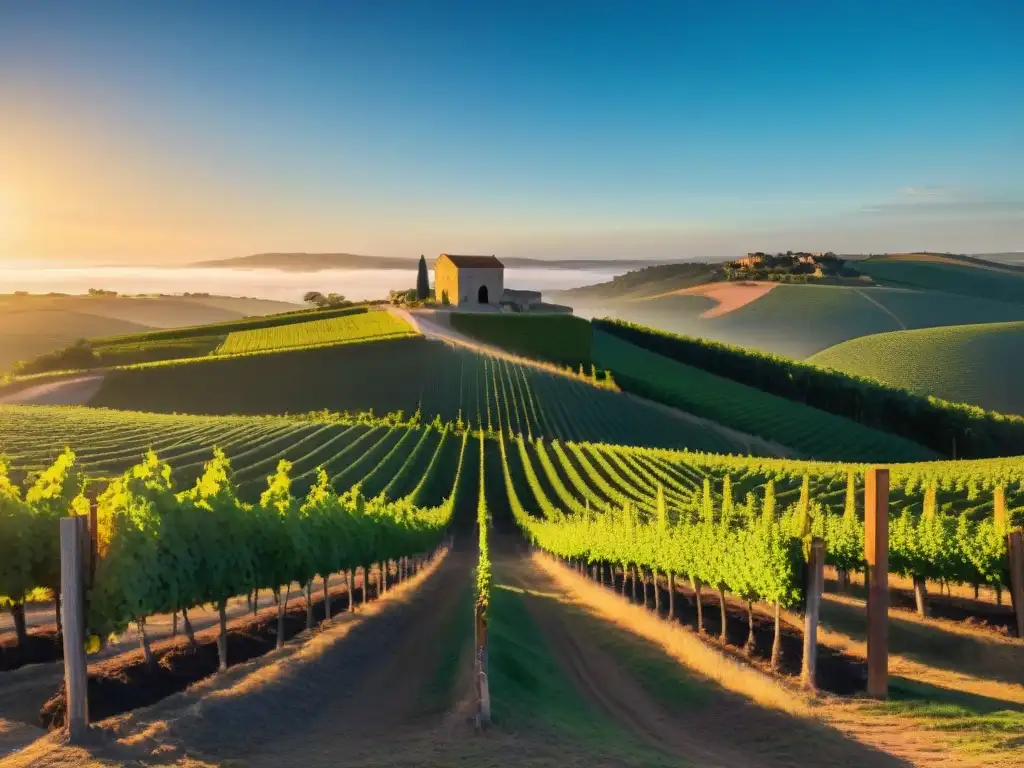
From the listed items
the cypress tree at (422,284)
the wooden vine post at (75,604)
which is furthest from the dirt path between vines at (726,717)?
the cypress tree at (422,284)

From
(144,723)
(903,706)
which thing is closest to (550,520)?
(903,706)

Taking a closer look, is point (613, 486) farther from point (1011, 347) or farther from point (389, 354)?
point (1011, 347)

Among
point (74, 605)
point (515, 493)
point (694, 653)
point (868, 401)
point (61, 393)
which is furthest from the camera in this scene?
point (868, 401)

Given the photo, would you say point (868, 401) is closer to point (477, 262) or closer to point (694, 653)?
point (477, 262)

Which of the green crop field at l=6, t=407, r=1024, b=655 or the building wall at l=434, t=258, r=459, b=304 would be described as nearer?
the green crop field at l=6, t=407, r=1024, b=655

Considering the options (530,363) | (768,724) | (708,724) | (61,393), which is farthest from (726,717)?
(61,393)

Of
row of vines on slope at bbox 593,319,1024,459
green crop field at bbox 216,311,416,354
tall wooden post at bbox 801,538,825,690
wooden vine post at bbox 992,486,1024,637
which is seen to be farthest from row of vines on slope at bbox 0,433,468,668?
row of vines on slope at bbox 593,319,1024,459

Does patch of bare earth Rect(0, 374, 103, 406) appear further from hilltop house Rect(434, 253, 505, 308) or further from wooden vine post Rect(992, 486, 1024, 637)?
wooden vine post Rect(992, 486, 1024, 637)
